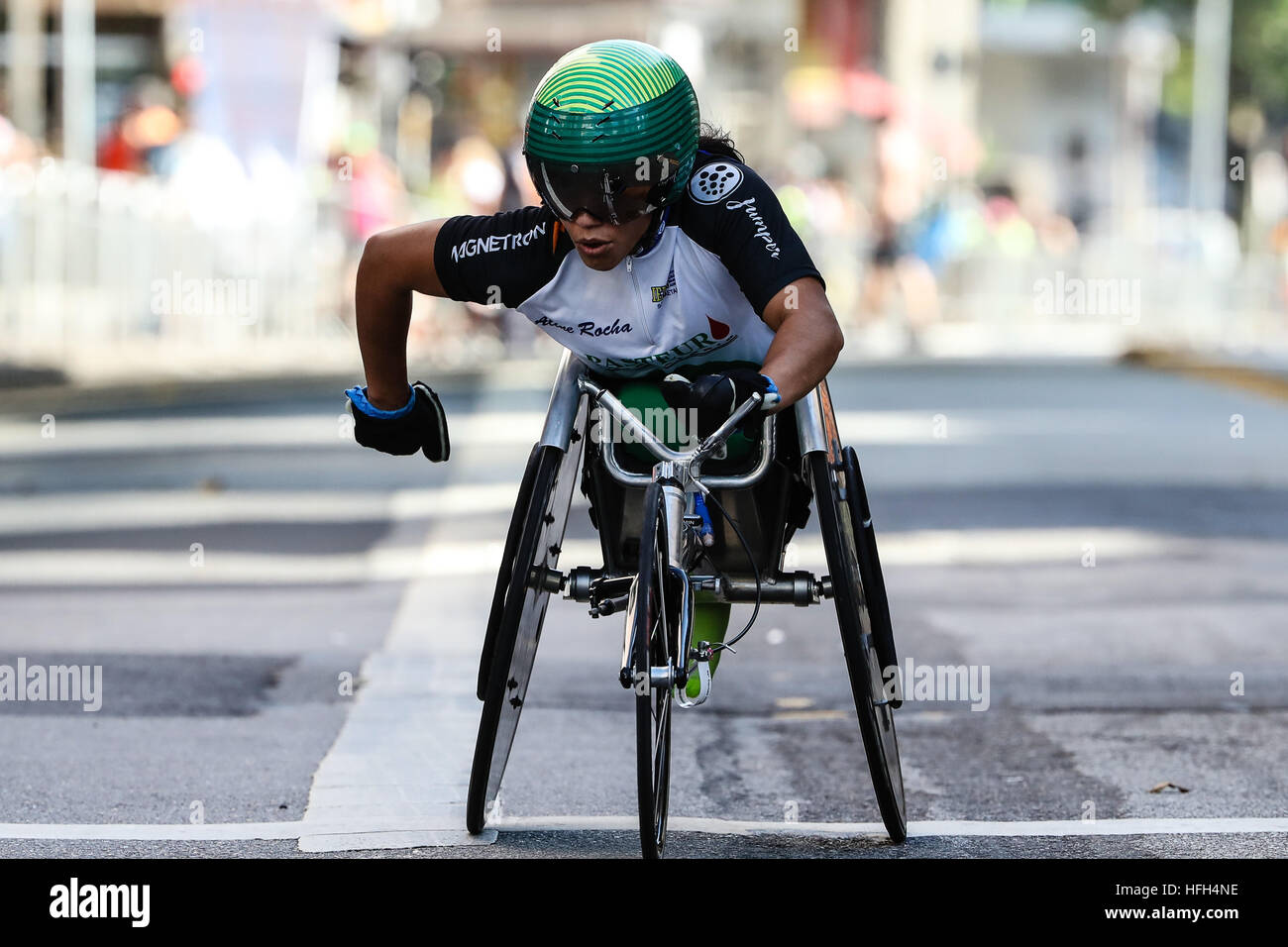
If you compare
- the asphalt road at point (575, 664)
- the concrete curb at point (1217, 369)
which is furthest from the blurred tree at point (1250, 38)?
the asphalt road at point (575, 664)

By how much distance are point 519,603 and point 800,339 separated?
78 centimetres

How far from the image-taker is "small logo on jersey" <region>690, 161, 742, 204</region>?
4348 millimetres

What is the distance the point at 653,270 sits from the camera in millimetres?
4363

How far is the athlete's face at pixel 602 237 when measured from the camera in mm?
4203

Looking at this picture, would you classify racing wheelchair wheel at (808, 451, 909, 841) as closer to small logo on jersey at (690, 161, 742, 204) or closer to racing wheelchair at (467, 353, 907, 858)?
racing wheelchair at (467, 353, 907, 858)

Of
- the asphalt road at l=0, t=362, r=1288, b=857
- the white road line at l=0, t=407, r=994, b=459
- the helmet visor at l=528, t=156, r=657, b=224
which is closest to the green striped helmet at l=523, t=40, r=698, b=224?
the helmet visor at l=528, t=156, r=657, b=224

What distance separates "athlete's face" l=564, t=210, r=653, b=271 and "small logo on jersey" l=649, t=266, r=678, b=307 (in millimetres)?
113

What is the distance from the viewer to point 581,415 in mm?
4680

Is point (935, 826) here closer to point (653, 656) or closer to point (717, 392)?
point (653, 656)

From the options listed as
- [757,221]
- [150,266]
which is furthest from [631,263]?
[150,266]

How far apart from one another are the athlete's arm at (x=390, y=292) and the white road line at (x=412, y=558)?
12.6 ft

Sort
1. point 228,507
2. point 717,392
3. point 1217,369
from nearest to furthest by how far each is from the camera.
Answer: point 717,392 → point 228,507 → point 1217,369

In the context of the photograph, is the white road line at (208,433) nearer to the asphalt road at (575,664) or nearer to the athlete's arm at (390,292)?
the asphalt road at (575,664)
